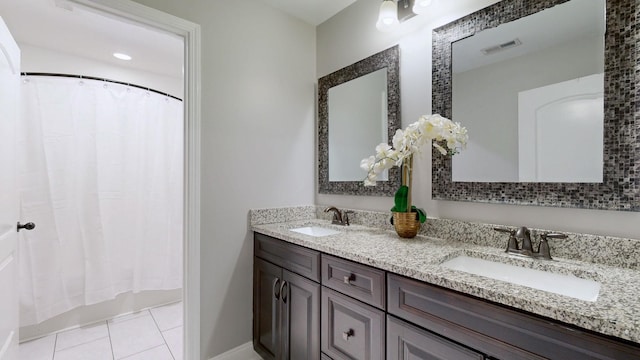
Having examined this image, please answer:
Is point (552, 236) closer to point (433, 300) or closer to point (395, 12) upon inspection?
point (433, 300)

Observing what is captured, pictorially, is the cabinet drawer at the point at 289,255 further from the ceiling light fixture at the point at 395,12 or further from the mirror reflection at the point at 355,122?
the ceiling light fixture at the point at 395,12

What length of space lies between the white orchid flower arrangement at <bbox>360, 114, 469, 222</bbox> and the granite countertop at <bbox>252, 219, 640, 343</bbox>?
0.24 metres

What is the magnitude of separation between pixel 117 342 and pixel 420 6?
304cm

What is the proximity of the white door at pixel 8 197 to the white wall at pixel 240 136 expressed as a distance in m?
0.71

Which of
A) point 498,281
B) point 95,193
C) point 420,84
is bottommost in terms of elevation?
point 498,281

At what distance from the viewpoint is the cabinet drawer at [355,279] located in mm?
1120

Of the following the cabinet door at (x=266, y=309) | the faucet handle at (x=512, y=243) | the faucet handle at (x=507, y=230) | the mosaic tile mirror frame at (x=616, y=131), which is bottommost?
the cabinet door at (x=266, y=309)

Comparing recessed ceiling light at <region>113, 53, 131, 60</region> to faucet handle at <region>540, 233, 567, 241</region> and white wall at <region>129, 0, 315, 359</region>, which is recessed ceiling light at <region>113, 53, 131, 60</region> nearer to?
white wall at <region>129, 0, 315, 359</region>

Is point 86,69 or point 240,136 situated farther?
point 86,69

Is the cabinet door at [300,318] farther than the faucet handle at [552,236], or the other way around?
the cabinet door at [300,318]

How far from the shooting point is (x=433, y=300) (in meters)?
0.95

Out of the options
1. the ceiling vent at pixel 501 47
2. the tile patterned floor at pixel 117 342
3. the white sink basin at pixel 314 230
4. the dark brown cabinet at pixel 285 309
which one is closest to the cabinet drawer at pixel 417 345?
the dark brown cabinet at pixel 285 309

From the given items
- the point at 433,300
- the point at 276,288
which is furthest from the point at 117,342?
the point at 433,300

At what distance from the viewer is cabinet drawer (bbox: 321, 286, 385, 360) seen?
1.12 metres
